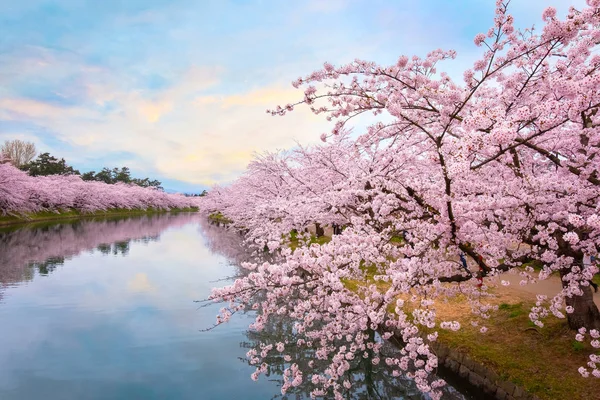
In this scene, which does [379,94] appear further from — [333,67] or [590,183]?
[590,183]

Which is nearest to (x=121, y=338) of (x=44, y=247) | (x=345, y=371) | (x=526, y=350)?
(x=345, y=371)

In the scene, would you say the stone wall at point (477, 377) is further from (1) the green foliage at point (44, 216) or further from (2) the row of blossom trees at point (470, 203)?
(1) the green foliage at point (44, 216)

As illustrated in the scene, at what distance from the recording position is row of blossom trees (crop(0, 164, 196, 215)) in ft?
122

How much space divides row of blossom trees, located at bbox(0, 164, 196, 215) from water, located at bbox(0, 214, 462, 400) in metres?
19.7

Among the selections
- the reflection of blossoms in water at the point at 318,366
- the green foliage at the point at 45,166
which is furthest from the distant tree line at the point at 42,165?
the reflection of blossoms in water at the point at 318,366

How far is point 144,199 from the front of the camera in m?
89.2

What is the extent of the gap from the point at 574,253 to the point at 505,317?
392 cm

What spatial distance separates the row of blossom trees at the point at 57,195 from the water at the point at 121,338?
19707 mm

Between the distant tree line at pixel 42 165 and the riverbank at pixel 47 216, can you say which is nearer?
the riverbank at pixel 47 216

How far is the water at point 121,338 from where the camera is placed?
8.74 m

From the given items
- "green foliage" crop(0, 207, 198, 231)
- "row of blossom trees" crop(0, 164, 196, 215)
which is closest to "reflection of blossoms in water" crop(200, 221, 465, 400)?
"green foliage" crop(0, 207, 198, 231)

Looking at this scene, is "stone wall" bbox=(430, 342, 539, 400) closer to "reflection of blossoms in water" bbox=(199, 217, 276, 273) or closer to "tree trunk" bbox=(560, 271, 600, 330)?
"tree trunk" bbox=(560, 271, 600, 330)

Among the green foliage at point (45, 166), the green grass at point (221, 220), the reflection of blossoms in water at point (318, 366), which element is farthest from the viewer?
the green foliage at point (45, 166)

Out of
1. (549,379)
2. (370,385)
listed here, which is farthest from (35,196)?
(549,379)
